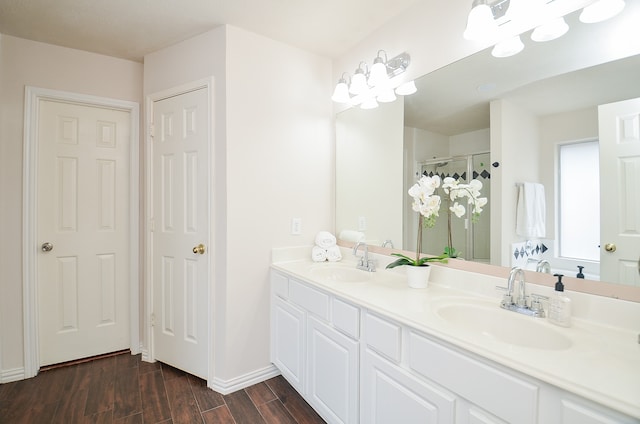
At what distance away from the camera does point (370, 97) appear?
2.04 metres

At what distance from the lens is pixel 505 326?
1.15 meters

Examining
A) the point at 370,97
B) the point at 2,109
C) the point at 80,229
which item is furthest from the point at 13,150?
the point at 370,97

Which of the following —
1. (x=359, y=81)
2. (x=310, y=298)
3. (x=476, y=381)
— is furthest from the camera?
(x=359, y=81)

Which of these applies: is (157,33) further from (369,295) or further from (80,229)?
(369,295)

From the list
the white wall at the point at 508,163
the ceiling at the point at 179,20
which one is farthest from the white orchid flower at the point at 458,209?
the ceiling at the point at 179,20

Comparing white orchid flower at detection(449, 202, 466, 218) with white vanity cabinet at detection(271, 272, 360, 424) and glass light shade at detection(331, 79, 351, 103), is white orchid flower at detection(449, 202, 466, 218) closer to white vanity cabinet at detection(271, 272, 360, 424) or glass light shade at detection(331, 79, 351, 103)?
white vanity cabinet at detection(271, 272, 360, 424)

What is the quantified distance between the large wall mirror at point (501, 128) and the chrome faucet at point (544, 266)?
35mm

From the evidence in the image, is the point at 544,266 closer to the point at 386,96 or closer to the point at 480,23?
the point at 480,23

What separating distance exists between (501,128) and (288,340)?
5.58ft

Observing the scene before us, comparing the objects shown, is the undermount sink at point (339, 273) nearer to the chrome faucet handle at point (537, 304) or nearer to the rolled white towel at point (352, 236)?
the rolled white towel at point (352, 236)

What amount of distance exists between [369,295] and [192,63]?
1.96 m

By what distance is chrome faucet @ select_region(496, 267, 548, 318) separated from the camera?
43.5 inches

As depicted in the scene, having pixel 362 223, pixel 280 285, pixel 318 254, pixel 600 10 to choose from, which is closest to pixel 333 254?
pixel 318 254

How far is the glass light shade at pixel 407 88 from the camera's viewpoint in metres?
1.74
